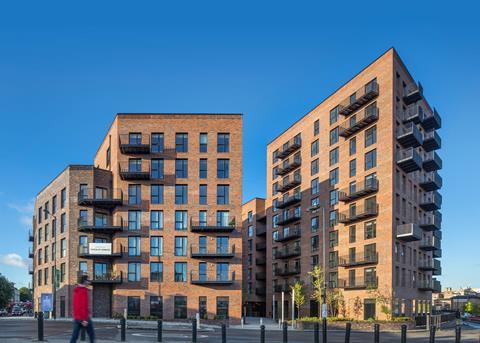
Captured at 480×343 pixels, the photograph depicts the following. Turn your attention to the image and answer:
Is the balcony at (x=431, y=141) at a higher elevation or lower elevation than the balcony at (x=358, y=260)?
higher

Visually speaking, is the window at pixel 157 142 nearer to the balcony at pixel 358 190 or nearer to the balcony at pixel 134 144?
the balcony at pixel 134 144

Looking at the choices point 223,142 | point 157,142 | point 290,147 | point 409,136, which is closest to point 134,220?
point 157,142

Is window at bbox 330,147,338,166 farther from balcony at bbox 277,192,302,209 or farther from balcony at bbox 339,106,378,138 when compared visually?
balcony at bbox 277,192,302,209

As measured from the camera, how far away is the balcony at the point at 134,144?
185ft

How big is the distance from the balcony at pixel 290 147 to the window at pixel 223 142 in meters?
20.0

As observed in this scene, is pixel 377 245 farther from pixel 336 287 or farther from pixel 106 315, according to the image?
pixel 106 315

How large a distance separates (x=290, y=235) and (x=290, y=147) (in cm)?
1263

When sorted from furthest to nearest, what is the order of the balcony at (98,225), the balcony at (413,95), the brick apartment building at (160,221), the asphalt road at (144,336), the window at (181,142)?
the balcony at (413,95) → the window at (181,142) → the brick apartment building at (160,221) → the balcony at (98,225) → the asphalt road at (144,336)

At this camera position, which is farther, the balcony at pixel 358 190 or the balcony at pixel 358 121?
the balcony at pixel 358 121

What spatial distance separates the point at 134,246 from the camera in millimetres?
56656

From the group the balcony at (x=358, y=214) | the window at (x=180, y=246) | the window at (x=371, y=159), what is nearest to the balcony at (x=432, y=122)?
the window at (x=371, y=159)

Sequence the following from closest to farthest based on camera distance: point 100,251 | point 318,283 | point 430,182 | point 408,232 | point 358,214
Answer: point 318,283 → point 408,232 → point 100,251 → point 358,214 → point 430,182

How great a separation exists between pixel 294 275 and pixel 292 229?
6.57 m

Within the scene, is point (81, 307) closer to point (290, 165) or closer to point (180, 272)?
point (180, 272)
